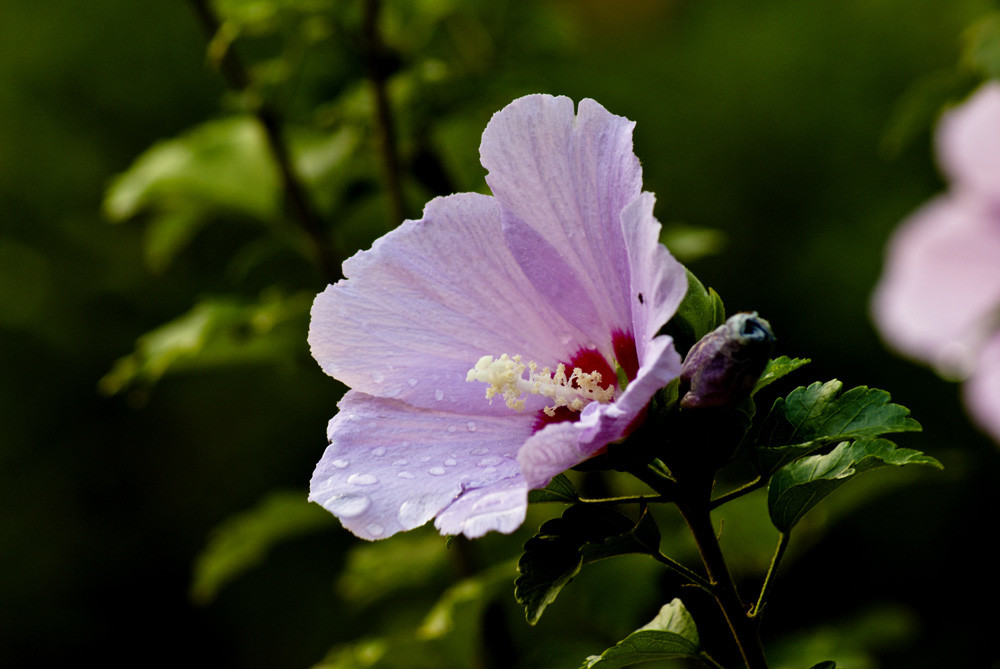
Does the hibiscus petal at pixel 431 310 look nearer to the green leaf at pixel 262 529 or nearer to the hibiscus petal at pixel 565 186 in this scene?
the hibiscus petal at pixel 565 186

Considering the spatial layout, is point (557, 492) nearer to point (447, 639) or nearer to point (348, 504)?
point (348, 504)

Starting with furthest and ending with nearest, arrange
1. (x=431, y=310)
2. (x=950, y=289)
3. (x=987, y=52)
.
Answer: (x=950, y=289) < (x=987, y=52) < (x=431, y=310)

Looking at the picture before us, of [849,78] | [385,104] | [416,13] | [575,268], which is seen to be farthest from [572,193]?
[849,78]

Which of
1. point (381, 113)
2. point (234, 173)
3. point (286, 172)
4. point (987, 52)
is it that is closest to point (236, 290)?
point (234, 173)

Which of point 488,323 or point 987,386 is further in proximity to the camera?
point 987,386

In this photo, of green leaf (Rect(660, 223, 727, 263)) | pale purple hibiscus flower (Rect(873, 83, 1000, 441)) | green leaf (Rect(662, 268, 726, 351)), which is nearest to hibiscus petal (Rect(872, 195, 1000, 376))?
pale purple hibiscus flower (Rect(873, 83, 1000, 441))

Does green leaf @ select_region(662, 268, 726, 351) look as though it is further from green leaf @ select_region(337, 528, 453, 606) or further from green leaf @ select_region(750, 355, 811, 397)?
green leaf @ select_region(337, 528, 453, 606)

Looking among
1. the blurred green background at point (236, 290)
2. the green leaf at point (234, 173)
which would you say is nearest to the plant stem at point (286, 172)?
the green leaf at point (234, 173)
